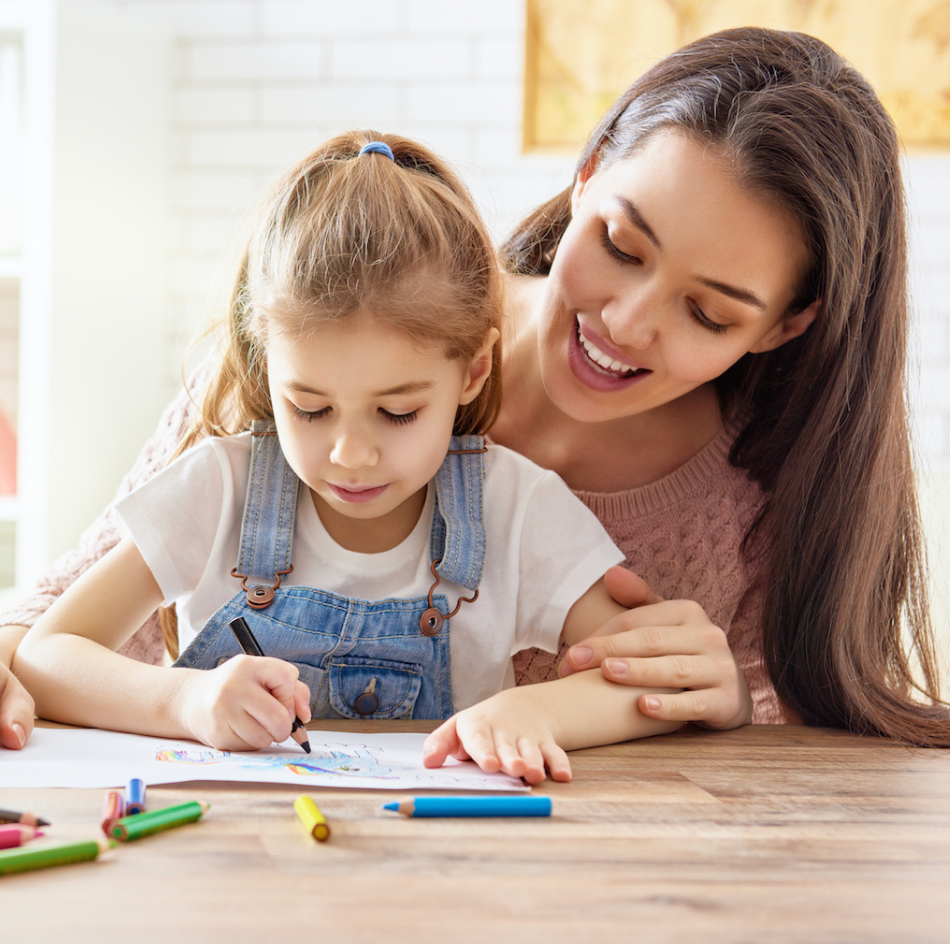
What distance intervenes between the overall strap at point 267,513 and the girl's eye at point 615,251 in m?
0.42

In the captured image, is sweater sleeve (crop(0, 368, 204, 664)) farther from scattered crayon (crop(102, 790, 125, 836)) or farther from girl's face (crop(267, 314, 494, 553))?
scattered crayon (crop(102, 790, 125, 836))

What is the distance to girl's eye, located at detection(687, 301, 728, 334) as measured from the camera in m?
1.14

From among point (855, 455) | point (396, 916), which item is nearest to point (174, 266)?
point (855, 455)

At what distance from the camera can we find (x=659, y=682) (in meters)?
1.00

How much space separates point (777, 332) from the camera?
4.13 feet

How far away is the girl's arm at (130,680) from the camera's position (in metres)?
0.84

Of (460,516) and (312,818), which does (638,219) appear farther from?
(312,818)

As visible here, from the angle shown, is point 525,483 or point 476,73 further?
point 476,73

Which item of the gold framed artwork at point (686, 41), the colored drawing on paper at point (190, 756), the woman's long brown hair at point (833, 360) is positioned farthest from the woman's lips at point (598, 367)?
the gold framed artwork at point (686, 41)

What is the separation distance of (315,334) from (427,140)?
216 centimetres

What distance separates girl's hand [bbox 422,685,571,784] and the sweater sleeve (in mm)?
526

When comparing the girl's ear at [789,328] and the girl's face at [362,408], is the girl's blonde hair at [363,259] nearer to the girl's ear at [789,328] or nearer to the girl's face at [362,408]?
the girl's face at [362,408]

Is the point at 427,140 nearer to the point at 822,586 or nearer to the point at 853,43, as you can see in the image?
the point at 853,43

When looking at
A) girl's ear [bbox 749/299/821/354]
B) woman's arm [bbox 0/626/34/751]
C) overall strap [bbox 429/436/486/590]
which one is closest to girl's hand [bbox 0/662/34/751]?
woman's arm [bbox 0/626/34/751]
